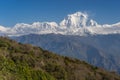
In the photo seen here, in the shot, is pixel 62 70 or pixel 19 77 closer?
pixel 19 77

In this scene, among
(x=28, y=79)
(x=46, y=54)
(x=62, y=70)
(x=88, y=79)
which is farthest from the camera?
(x=46, y=54)

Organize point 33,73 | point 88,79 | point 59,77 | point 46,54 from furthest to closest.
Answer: point 46,54, point 88,79, point 59,77, point 33,73

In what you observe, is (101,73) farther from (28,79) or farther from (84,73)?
(28,79)

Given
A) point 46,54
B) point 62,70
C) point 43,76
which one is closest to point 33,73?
point 43,76

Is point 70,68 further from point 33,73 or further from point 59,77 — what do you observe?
point 33,73

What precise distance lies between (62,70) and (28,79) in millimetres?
51881

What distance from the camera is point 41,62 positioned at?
118 metres

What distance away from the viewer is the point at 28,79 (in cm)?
6225

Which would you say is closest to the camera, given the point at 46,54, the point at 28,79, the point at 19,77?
the point at 19,77

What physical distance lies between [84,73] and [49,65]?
12482 mm

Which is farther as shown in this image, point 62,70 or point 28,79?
point 62,70

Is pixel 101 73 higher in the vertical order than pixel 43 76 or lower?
lower

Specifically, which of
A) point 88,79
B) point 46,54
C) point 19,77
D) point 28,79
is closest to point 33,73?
point 28,79

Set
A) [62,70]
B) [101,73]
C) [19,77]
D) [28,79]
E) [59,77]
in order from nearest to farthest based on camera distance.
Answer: [19,77]
[28,79]
[59,77]
[62,70]
[101,73]
